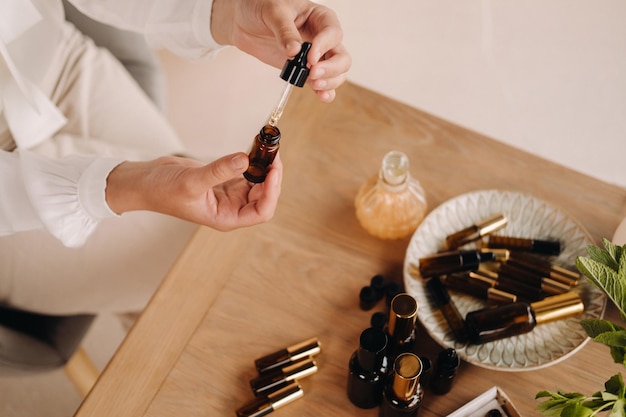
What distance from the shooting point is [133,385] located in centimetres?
80

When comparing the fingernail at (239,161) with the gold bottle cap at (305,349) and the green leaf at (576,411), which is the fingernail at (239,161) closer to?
the gold bottle cap at (305,349)

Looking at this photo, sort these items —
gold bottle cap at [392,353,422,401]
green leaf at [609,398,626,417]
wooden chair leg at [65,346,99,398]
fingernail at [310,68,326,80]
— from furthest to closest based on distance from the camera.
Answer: wooden chair leg at [65,346,99,398]
fingernail at [310,68,326,80]
gold bottle cap at [392,353,422,401]
green leaf at [609,398,626,417]

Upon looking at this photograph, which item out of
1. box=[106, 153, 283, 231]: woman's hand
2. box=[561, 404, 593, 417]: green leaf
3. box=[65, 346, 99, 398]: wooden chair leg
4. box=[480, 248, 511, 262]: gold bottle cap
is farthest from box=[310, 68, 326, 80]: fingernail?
box=[65, 346, 99, 398]: wooden chair leg

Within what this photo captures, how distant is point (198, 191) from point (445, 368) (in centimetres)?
35

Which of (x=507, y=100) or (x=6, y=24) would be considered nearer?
(x=6, y=24)

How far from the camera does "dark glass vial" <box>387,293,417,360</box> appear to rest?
67cm

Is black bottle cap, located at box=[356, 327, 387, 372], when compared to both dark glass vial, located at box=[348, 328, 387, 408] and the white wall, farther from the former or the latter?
the white wall

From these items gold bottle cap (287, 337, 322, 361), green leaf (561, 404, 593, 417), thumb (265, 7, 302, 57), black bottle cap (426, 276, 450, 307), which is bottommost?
gold bottle cap (287, 337, 322, 361)

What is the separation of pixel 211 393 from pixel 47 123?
503mm

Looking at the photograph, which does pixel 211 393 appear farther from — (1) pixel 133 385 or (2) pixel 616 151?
(2) pixel 616 151

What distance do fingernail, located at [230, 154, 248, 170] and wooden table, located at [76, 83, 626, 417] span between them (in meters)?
0.22

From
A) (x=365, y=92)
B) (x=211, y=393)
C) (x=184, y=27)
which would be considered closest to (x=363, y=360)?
(x=211, y=393)

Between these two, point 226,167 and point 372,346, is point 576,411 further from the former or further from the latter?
point 226,167

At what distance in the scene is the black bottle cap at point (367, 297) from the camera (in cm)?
82
